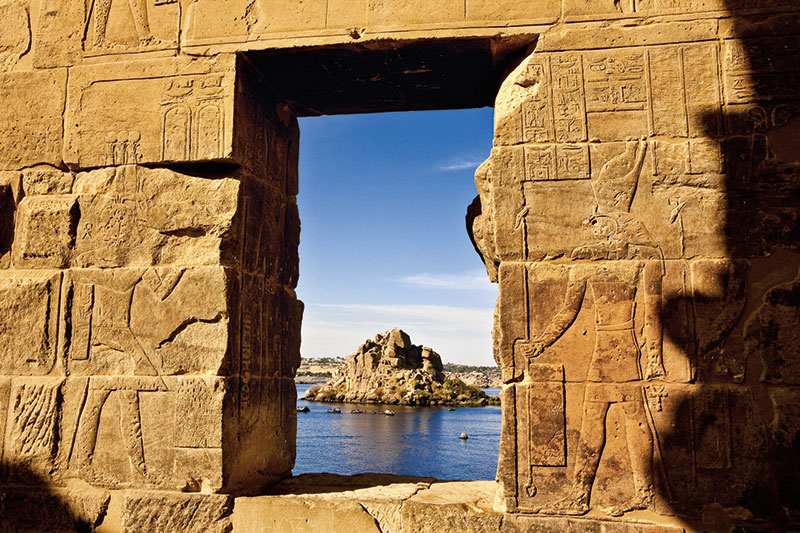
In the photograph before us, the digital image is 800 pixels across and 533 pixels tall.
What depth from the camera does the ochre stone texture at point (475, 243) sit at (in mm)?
3074

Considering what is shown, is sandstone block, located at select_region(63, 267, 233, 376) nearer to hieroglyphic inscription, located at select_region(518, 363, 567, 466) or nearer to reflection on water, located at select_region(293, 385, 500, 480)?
hieroglyphic inscription, located at select_region(518, 363, 567, 466)

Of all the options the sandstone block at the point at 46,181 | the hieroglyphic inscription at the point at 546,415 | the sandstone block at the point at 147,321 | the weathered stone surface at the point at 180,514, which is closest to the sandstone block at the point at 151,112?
the sandstone block at the point at 46,181

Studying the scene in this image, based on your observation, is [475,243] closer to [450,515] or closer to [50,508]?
[450,515]

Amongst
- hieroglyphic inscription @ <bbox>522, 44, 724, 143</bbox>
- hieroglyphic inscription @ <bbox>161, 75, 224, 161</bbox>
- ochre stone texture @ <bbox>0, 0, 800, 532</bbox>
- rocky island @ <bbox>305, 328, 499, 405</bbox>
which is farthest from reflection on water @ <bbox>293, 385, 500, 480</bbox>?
hieroglyphic inscription @ <bbox>522, 44, 724, 143</bbox>

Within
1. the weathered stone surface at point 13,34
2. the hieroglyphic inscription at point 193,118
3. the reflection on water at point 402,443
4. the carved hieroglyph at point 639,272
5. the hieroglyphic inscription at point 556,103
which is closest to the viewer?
the carved hieroglyph at point 639,272

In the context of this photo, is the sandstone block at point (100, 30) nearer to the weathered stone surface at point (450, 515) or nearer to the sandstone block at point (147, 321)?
the sandstone block at point (147, 321)

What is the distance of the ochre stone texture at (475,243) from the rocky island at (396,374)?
3433cm

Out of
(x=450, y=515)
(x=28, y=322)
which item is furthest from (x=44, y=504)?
(x=450, y=515)

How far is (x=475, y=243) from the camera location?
12.4 ft

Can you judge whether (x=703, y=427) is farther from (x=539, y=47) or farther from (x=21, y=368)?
(x=21, y=368)

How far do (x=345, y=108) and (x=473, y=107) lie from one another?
88cm

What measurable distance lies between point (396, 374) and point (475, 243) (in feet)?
122

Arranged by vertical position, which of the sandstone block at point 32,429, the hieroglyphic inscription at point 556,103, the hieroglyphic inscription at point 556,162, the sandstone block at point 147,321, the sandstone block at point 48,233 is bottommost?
the sandstone block at point 32,429

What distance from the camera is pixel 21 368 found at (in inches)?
144
